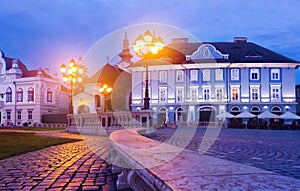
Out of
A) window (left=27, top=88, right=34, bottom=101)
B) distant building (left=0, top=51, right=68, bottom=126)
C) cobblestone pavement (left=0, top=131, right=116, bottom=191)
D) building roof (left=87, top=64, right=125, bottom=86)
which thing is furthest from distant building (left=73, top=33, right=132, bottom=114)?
cobblestone pavement (left=0, top=131, right=116, bottom=191)

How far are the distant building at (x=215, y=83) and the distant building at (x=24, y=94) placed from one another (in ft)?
57.2

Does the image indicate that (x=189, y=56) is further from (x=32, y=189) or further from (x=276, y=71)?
(x=32, y=189)

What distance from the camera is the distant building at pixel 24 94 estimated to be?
55062 millimetres

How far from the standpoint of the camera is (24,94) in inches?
2210

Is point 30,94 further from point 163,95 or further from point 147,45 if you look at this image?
point 147,45

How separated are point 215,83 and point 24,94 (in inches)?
1298

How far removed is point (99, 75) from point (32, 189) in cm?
5287

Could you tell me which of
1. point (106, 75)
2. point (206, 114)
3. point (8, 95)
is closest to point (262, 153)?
point (206, 114)

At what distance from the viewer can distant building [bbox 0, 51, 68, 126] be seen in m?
55.1

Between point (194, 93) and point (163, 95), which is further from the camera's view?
point (163, 95)

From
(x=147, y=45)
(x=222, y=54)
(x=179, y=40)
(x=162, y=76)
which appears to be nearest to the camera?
(x=147, y=45)

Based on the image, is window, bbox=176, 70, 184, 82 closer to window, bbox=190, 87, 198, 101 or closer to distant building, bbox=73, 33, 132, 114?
window, bbox=190, 87, 198, 101

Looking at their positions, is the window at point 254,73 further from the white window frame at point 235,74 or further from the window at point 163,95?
the window at point 163,95

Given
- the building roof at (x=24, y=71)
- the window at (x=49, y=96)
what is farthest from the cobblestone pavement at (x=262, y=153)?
the building roof at (x=24, y=71)
